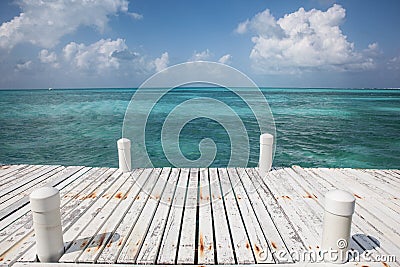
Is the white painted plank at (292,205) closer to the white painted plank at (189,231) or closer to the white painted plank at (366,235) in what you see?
the white painted plank at (366,235)

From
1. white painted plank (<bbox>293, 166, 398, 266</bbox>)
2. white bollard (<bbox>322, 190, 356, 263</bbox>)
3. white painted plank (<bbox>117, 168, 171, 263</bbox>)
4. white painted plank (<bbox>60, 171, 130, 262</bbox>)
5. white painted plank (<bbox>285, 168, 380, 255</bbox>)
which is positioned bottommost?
white painted plank (<bbox>293, 166, 398, 266</bbox>)

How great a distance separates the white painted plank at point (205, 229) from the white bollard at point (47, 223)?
132 centimetres

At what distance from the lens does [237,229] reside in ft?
10.2

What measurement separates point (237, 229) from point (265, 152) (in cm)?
209

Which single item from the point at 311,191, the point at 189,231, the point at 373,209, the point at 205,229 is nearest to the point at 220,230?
the point at 205,229

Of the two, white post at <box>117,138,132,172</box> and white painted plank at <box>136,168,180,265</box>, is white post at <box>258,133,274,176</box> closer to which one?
white painted plank at <box>136,168,180,265</box>

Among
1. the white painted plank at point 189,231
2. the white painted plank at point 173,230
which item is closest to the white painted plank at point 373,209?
the white painted plank at point 189,231

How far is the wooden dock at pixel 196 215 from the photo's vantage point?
8.69 ft

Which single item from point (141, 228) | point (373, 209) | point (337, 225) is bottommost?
point (373, 209)

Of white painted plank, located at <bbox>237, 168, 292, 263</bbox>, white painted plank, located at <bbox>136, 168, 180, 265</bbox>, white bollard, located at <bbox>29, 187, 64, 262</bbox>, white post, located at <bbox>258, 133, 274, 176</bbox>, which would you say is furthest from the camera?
white post, located at <bbox>258, 133, 274, 176</bbox>

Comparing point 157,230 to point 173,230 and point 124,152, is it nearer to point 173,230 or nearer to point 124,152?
point 173,230

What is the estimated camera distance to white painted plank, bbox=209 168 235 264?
2.62 meters

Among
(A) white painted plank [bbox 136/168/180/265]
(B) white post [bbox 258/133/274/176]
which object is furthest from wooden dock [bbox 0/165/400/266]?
(B) white post [bbox 258/133/274/176]

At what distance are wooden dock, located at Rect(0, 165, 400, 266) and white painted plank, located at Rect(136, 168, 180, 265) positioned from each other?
0.03 feet
